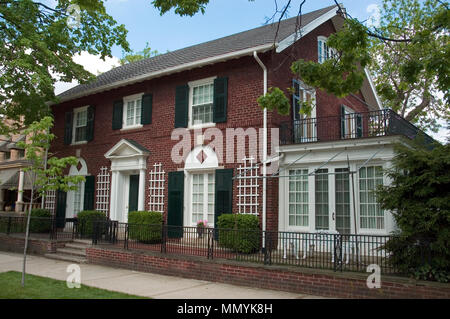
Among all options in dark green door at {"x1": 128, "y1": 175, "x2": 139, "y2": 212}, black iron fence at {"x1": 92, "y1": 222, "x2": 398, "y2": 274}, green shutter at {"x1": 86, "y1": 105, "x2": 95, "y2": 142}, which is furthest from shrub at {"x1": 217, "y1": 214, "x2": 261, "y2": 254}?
green shutter at {"x1": 86, "y1": 105, "x2": 95, "y2": 142}

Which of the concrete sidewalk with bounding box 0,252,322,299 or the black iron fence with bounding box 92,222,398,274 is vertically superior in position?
the black iron fence with bounding box 92,222,398,274

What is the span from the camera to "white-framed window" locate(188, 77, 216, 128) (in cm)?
1316

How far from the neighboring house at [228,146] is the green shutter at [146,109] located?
0.04m

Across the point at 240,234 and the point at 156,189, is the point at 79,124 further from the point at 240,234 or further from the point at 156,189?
the point at 240,234

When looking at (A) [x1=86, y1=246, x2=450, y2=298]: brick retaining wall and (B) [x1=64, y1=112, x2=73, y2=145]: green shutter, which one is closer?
(A) [x1=86, y1=246, x2=450, y2=298]: brick retaining wall

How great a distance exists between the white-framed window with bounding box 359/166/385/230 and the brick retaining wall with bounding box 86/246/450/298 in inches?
116

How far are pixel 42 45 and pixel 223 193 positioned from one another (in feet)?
28.1

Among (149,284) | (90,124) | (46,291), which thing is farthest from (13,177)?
(149,284)

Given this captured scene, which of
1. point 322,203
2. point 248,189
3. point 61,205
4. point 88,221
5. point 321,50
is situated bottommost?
point 88,221

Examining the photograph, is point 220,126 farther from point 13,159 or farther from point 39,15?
point 13,159

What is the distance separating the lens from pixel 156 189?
13.8 m

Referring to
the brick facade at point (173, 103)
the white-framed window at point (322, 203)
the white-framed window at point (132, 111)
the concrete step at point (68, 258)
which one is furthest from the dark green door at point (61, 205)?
the white-framed window at point (322, 203)

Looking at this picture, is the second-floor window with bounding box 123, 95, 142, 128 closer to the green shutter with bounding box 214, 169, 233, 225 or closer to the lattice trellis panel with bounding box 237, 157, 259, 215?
the green shutter with bounding box 214, 169, 233, 225
